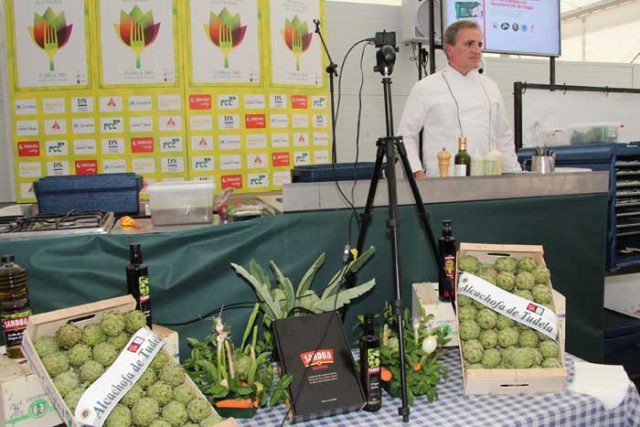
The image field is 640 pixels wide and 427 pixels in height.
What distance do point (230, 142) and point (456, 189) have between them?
245 centimetres

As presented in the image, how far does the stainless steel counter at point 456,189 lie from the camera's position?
1.69m

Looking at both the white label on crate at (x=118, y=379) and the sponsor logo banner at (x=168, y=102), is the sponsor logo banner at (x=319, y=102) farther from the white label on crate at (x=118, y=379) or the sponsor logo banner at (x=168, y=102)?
the white label on crate at (x=118, y=379)

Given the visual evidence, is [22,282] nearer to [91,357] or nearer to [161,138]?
[91,357]

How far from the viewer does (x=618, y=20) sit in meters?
7.09

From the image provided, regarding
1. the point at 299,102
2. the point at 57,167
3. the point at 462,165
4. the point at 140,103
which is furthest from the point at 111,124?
the point at 462,165

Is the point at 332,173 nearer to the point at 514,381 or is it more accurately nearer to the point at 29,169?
the point at 514,381

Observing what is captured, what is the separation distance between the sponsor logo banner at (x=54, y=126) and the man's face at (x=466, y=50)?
8.77 ft

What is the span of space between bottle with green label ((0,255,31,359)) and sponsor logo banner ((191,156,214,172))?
8.41 ft

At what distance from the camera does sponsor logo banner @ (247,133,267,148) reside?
402 centimetres

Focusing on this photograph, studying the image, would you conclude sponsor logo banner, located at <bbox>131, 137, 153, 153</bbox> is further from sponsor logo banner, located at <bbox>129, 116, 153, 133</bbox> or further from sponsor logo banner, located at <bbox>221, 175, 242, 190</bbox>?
sponsor logo banner, located at <bbox>221, 175, 242, 190</bbox>

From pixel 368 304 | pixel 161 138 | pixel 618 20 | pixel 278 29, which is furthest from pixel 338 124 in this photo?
pixel 618 20

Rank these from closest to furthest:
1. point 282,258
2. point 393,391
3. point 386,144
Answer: point 393,391 → point 386,144 → point 282,258

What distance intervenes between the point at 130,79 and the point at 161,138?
0.46 meters

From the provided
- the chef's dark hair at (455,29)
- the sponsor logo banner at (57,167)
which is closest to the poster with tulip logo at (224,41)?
the sponsor logo banner at (57,167)
